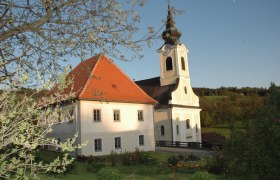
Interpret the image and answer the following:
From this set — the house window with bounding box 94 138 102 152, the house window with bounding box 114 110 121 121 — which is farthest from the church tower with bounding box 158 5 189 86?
the house window with bounding box 94 138 102 152

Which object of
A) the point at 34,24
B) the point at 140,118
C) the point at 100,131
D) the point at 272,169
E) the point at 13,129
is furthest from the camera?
the point at 140,118

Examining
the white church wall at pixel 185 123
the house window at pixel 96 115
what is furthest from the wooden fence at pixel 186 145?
the house window at pixel 96 115

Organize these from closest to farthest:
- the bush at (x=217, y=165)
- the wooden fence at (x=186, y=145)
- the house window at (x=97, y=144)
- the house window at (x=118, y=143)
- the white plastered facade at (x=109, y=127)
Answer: the bush at (x=217, y=165) → the white plastered facade at (x=109, y=127) → the house window at (x=97, y=144) → the house window at (x=118, y=143) → the wooden fence at (x=186, y=145)

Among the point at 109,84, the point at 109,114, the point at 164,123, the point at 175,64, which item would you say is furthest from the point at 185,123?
the point at 109,114

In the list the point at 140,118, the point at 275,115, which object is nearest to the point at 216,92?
the point at 140,118

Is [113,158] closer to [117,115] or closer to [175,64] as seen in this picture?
[117,115]

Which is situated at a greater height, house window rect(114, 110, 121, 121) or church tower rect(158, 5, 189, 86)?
church tower rect(158, 5, 189, 86)

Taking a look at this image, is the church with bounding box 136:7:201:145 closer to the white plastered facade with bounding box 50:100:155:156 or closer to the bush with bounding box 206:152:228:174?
the white plastered facade with bounding box 50:100:155:156

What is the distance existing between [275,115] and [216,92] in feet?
261

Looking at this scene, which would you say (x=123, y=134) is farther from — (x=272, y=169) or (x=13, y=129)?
(x=13, y=129)

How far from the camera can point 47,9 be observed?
5.44 meters

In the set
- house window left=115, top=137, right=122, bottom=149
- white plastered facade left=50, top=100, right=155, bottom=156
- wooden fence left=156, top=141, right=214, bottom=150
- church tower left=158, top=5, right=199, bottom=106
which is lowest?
wooden fence left=156, top=141, right=214, bottom=150

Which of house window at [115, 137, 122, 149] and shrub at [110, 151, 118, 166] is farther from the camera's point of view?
house window at [115, 137, 122, 149]

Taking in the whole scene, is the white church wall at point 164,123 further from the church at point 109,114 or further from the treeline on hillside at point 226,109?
the treeline on hillside at point 226,109
